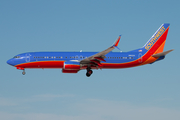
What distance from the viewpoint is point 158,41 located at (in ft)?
216

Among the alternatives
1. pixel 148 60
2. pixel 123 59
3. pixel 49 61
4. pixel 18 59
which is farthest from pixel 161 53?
pixel 18 59

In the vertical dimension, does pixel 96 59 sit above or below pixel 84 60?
above

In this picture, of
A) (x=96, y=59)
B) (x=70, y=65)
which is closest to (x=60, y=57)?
(x=70, y=65)

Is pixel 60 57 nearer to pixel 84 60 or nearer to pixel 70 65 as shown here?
pixel 70 65

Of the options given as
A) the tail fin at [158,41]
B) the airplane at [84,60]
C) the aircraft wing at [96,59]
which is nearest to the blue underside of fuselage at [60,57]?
the airplane at [84,60]

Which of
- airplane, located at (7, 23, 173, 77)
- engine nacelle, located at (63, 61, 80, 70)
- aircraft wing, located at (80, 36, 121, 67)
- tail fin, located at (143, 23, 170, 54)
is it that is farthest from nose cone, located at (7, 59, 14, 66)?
tail fin, located at (143, 23, 170, 54)

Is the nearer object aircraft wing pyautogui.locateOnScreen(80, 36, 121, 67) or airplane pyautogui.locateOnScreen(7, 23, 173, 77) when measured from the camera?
aircraft wing pyautogui.locateOnScreen(80, 36, 121, 67)

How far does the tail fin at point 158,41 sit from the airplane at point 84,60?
695mm

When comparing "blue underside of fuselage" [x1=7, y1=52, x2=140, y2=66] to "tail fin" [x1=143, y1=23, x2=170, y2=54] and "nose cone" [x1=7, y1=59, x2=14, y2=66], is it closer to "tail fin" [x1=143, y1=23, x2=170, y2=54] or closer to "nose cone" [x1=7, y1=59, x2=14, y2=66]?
"nose cone" [x1=7, y1=59, x2=14, y2=66]

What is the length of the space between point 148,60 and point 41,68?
20.9m

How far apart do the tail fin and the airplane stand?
2.28ft

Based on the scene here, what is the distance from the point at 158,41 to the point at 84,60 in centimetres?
1738

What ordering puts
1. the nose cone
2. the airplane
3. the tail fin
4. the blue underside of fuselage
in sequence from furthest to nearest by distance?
the tail fin → the nose cone → the blue underside of fuselage → the airplane

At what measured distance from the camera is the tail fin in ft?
213
